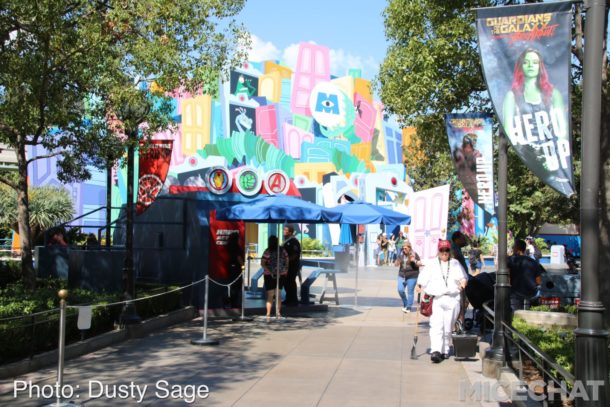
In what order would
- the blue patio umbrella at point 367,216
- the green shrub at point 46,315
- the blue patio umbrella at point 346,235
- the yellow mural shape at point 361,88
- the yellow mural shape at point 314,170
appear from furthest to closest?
the yellow mural shape at point 361,88 → the yellow mural shape at point 314,170 → the blue patio umbrella at point 346,235 → the blue patio umbrella at point 367,216 → the green shrub at point 46,315

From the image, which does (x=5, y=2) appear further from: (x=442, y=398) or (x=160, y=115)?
(x=442, y=398)

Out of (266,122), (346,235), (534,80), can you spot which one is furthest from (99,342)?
(266,122)

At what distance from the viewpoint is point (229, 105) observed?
48469 mm

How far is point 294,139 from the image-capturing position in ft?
166

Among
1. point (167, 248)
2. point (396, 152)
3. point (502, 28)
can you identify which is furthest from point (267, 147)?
point (502, 28)

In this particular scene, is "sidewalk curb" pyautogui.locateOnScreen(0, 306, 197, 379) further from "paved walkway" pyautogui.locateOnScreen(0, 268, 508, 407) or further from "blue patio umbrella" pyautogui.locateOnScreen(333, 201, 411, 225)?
"blue patio umbrella" pyautogui.locateOnScreen(333, 201, 411, 225)

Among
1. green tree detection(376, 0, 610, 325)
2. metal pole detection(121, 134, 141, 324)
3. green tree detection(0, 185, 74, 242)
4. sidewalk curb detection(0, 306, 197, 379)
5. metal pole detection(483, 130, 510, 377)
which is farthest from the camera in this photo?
green tree detection(0, 185, 74, 242)

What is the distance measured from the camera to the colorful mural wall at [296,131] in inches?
1860

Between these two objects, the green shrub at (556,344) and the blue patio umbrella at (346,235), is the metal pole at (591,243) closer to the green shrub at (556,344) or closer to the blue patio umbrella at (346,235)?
the green shrub at (556,344)

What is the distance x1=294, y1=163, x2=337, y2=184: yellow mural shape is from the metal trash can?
39925 mm

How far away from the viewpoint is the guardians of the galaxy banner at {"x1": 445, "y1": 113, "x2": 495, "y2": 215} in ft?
35.5

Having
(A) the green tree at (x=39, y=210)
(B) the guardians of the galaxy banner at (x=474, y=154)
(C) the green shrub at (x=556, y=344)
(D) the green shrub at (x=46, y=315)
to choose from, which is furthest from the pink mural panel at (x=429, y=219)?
(A) the green tree at (x=39, y=210)

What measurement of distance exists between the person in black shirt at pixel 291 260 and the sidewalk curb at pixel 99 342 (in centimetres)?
235

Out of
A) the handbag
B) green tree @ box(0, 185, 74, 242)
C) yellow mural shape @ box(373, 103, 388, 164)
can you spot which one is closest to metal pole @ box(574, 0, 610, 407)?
the handbag
